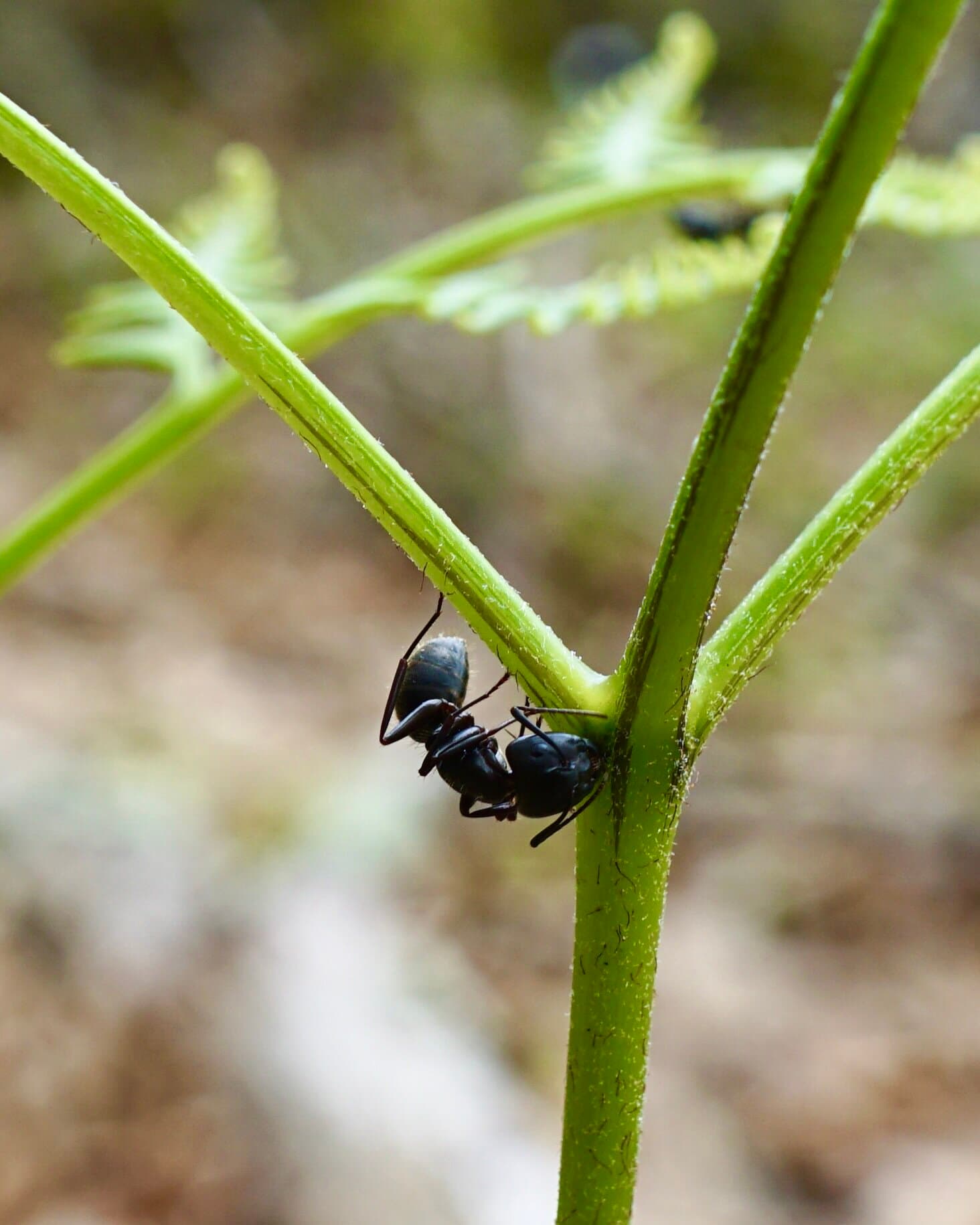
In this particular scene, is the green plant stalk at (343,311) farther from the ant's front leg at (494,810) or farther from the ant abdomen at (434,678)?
the ant's front leg at (494,810)

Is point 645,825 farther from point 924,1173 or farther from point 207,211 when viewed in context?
point 924,1173

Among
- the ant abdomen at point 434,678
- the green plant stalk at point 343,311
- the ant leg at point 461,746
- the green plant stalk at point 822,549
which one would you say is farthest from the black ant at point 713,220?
the green plant stalk at point 822,549

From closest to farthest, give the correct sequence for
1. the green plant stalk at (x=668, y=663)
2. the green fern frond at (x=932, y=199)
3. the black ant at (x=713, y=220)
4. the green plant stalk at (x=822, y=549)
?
the green plant stalk at (x=668, y=663) → the green plant stalk at (x=822, y=549) → the green fern frond at (x=932, y=199) → the black ant at (x=713, y=220)

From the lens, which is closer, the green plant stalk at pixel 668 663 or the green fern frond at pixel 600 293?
the green plant stalk at pixel 668 663

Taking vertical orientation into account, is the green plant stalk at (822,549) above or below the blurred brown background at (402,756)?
below

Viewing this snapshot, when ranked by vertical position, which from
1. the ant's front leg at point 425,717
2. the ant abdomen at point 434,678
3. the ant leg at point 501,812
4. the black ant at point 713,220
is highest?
the black ant at point 713,220

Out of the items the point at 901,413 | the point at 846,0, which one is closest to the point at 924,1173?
the point at 901,413

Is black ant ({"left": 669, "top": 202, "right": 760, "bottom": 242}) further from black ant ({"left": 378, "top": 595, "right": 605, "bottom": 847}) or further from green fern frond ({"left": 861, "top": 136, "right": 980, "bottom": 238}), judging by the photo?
black ant ({"left": 378, "top": 595, "right": 605, "bottom": 847})
